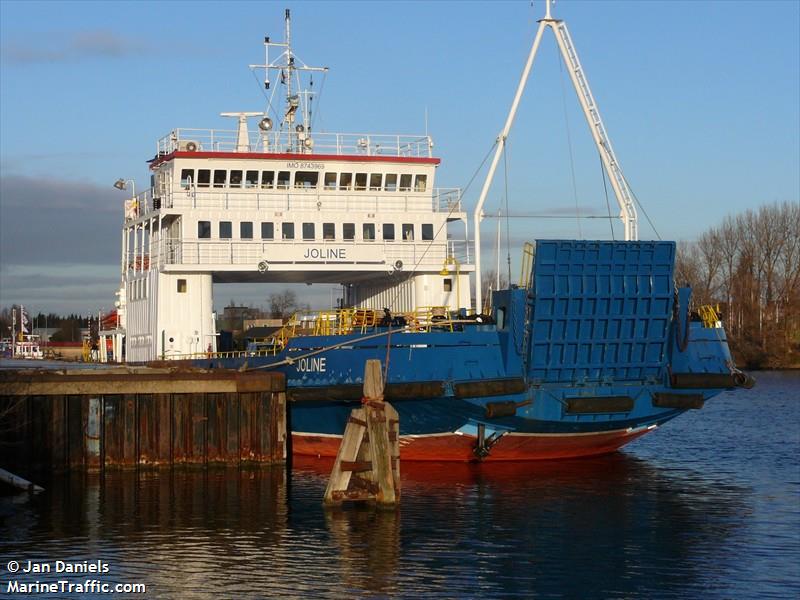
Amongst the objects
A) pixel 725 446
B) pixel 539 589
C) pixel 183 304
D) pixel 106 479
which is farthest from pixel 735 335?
pixel 539 589

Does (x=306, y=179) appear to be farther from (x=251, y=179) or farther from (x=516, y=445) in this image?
(x=516, y=445)

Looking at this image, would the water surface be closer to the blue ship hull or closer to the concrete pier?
the concrete pier

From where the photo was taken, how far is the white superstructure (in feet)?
95.6

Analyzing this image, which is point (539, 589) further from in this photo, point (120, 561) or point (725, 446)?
point (725, 446)

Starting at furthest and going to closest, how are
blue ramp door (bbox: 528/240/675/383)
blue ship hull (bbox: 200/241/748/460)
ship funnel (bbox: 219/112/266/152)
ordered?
ship funnel (bbox: 219/112/266/152), blue ship hull (bbox: 200/241/748/460), blue ramp door (bbox: 528/240/675/383)

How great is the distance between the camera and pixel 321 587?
48.9ft

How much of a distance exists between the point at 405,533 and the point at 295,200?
546 inches

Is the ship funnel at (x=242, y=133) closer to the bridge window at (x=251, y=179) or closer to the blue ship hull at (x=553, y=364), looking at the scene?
the bridge window at (x=251, y=179)

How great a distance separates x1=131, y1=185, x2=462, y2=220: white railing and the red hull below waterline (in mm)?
6759

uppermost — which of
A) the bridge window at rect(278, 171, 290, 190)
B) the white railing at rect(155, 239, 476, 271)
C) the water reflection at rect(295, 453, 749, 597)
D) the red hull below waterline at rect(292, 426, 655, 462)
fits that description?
the bridge window at rect(278, 171, 290, 190)

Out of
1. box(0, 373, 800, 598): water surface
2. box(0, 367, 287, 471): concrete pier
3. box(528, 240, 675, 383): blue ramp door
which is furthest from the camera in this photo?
box(0, 367, 287, 471): concrete pier

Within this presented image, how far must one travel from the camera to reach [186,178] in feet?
98.3

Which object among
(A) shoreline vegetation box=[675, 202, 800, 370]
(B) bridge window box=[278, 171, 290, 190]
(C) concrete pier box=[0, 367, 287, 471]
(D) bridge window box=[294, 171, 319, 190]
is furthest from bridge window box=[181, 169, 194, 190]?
(A) shoreline vegetation box=[675, 202, 800, 370]

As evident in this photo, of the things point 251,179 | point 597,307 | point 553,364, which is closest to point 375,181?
point 251,179
